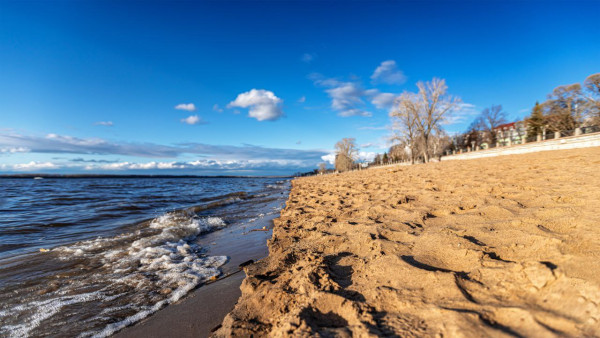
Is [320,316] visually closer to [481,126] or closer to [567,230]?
[567,230]

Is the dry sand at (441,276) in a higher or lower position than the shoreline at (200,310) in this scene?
higher

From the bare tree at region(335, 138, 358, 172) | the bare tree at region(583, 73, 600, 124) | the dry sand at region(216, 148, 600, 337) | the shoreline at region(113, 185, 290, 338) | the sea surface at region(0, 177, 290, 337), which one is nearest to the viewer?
the dry sand at region(216, 148, 600, 337)

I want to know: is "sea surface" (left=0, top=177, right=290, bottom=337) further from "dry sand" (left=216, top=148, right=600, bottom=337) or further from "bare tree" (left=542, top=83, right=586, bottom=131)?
"bare tree" (left=542, top=83, right=586, bottom=131)

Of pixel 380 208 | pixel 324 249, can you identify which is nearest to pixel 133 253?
pixel 324 249

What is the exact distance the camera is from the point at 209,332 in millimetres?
1963

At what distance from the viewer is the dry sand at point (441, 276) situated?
1.35 meters

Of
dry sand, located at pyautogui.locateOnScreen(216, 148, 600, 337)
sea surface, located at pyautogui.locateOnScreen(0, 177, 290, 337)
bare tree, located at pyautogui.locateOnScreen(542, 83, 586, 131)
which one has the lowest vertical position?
sea surface, located at pyautogui.locateOnScreen(0, 177, 290, 337)

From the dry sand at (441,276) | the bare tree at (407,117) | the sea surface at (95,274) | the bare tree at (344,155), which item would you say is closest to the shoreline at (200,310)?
the sea surface at (95,274)

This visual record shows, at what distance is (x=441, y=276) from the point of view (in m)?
1.82

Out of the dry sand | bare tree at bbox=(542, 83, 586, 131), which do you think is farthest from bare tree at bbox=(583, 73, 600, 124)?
the dry sand

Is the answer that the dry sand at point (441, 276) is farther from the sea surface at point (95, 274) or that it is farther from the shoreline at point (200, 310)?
the sea surface at point (95, 274)

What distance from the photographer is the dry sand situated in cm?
135

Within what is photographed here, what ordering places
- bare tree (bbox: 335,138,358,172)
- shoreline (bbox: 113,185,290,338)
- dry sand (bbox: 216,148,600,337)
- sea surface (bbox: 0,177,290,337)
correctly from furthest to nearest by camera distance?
bare tree (bbox: 335,138,358,172), sea surface (bbox: 0,177,290,337), shoreline (bbox: 113,185,290,338), dry sand (bbox: 216,148,600,337)

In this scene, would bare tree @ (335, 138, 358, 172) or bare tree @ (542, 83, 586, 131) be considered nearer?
bare tree @ (542, 83, 586, 131)
